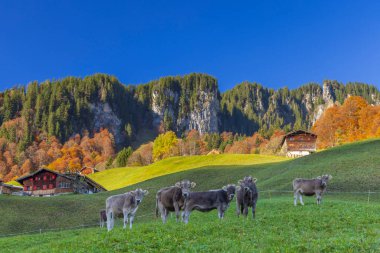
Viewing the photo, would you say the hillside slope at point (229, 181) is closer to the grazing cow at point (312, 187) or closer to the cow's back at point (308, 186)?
the grazing cow at point (312, 187)

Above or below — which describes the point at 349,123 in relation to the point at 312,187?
above

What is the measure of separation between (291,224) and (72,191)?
88085 mm

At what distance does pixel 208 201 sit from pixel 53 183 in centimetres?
8401

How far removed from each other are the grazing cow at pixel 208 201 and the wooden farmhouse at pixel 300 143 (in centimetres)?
11171

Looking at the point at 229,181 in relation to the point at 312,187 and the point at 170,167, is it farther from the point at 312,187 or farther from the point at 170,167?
the point at 170,167

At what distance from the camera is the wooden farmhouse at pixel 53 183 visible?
328 feet

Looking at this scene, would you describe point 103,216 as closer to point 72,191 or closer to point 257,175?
point 257,175

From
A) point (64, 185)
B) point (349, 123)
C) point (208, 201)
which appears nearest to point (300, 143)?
point (349, 123)

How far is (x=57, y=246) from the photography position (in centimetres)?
1931

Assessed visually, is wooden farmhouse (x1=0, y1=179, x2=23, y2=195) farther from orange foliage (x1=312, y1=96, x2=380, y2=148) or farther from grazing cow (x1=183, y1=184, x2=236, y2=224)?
orange foliage (x1=312, y1=96, x2=380, y2=148)

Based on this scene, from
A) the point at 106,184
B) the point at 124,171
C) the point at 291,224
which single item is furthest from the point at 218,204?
the point at 124,171

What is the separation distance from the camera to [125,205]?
989 inches

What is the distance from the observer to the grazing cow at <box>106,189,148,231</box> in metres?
24.9

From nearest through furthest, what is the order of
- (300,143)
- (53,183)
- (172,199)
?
(172,199) → (53,183) → (300,143)
